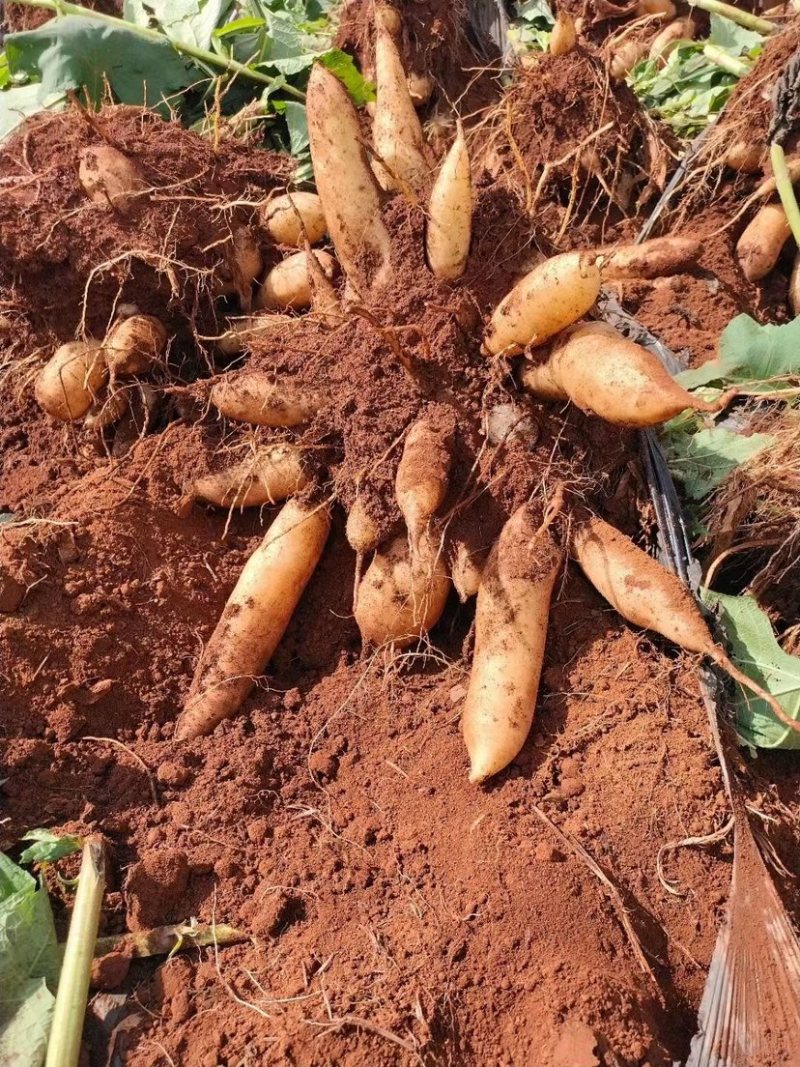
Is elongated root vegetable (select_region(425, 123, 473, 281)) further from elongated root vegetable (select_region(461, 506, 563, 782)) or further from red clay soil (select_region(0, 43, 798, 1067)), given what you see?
elongated root vegetable (select_region(461, 506, 563, 782))

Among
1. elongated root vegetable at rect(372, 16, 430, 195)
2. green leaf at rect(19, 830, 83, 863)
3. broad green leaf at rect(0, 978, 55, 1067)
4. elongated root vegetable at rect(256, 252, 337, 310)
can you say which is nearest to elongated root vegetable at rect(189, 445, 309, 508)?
elongated root vegetable at rect(256, 252, 337, 310)

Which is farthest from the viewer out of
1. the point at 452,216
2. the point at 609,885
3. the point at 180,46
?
the point at 180,46

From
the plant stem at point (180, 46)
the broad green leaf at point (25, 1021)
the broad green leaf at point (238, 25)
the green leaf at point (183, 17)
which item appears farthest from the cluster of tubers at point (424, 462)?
the green leaf at point (183, 17)

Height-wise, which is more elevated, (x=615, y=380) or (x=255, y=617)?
(x=615, y=380)

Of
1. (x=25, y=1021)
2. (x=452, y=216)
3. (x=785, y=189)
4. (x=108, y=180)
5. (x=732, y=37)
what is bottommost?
(x=25, y=1021)

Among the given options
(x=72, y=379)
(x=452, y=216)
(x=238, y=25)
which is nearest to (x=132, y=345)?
(x=72, y=379)

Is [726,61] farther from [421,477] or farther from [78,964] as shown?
[78,964]

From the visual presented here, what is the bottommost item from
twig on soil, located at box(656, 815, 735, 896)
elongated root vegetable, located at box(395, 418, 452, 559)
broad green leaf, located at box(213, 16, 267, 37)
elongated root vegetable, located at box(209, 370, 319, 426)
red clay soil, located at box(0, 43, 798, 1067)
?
twig on soil, located at box(656, 815, 735, 896)
